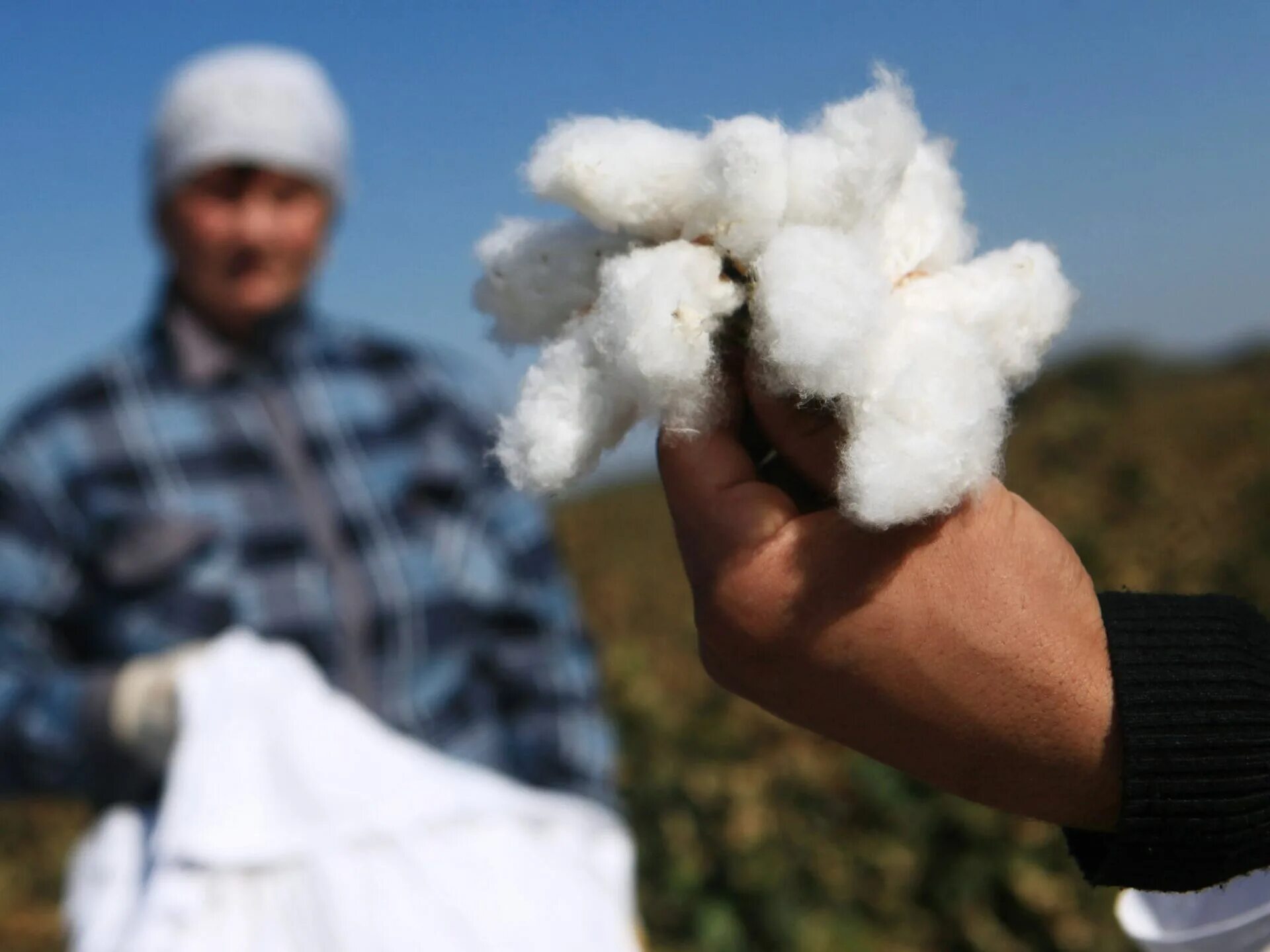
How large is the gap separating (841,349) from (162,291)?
217cm

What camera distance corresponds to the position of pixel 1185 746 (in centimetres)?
70

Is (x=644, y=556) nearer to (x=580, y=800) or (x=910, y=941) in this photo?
(x=910, y=941)

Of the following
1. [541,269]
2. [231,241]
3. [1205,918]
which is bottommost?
[1205,918]

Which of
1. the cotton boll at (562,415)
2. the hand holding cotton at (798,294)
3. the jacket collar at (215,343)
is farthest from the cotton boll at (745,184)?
the jacket collar at (215,343)

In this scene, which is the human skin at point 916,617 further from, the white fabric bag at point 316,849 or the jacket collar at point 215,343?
the jacket collar at point 215,343

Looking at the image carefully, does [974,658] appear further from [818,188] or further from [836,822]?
[836,822]

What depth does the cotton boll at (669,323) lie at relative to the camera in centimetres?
65

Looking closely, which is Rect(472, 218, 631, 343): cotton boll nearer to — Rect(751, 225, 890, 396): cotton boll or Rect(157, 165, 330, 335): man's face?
Rect(751, 225, 890, 396): cotton boll

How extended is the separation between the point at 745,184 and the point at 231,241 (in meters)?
2.02

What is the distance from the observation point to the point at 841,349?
2.06 feet

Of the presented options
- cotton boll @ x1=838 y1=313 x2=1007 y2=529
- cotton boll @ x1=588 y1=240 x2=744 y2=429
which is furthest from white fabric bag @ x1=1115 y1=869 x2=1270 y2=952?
cotton boll @ x1=588 y1=240 x2=744 y2=429

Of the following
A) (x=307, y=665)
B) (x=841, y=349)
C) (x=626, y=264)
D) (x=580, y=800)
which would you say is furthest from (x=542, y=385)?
(x=580, y=800)

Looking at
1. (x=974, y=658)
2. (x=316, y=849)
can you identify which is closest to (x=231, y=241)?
(x=316, y=849)

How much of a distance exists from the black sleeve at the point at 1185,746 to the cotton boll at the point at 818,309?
9.9 inches
